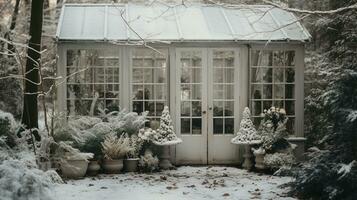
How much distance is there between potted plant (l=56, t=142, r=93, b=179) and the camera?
8805 millimetres

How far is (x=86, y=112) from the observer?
33.4ft

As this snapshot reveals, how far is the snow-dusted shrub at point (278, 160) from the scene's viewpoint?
A: 30.6 ft

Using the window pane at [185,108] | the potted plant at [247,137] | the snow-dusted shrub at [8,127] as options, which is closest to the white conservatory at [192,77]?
the window pane at [185,108]

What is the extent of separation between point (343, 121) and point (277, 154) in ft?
8.97

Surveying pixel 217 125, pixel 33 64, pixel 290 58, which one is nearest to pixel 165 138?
pixel 217 125

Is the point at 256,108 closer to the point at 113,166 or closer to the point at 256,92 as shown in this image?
the point at 256,92

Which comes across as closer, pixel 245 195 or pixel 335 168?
pixel 335 168

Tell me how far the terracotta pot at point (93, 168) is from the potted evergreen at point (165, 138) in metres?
1.18

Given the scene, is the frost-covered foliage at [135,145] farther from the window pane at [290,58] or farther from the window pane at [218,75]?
the window pane at [290,58]

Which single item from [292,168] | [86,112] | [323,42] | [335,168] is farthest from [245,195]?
[323,42]

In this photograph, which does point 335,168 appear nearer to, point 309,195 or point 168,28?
point 309,195

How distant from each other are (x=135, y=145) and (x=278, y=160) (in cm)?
261

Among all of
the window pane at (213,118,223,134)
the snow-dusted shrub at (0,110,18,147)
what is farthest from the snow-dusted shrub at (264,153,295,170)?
the snow-dusted shrub at (0,110,18,147)

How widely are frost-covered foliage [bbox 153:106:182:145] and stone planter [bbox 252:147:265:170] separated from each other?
1.46 m
